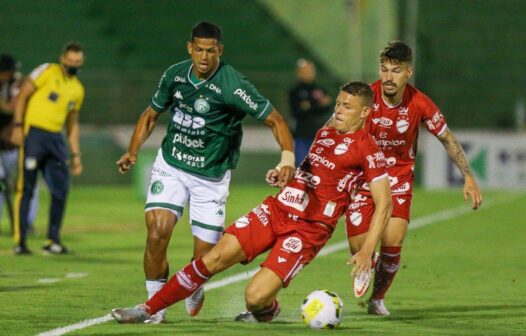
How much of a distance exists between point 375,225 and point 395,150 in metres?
1.39

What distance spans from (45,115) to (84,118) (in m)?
15.3

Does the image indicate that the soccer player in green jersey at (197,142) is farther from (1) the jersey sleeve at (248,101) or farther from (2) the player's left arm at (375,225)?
(2) the player's left arm at (375,225)

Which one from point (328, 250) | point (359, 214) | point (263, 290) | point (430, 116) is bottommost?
point (328, 250)

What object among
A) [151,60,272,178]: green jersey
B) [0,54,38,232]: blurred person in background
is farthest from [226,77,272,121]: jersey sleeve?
[0,54,38,232]: blurred person in background

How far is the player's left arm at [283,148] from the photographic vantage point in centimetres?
779

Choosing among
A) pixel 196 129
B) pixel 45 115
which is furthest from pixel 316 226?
pixel 45 115

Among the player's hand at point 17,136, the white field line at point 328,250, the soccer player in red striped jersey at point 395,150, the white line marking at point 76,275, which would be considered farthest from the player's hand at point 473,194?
the player's hand at point 17,136

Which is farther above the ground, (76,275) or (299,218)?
(299,218)

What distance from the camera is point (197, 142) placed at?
8914 millimetres

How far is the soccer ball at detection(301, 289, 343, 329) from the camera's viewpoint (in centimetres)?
820

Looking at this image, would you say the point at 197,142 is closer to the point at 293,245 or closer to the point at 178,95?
the point at 178,95

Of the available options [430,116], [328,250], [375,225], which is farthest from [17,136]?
[375,225]

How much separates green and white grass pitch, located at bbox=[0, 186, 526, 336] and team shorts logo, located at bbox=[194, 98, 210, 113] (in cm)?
137

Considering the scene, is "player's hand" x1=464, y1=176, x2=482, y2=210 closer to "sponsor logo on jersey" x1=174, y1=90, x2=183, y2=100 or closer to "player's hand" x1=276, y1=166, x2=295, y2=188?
"player's hand" x1=276, y1=166, x2=295, y2=188
